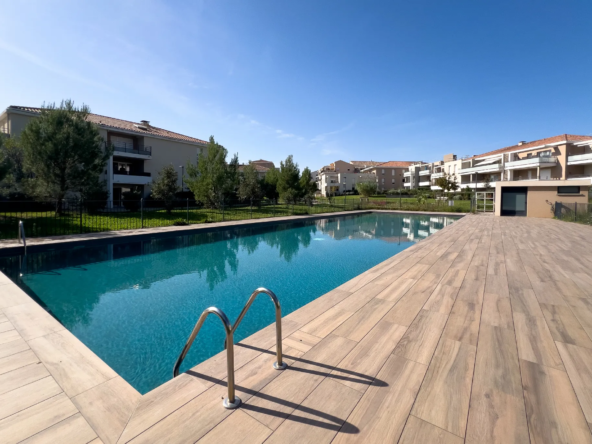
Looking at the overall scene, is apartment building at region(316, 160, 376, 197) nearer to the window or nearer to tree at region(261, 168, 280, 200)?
tree at region(261, 168, 280, 200)

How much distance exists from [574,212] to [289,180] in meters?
18.8

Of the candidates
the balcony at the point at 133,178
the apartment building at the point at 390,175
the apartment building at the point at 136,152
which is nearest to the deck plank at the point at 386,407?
the apartment building at the point at 136,152

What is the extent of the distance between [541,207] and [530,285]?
760 inches

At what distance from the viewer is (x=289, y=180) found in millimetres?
24828

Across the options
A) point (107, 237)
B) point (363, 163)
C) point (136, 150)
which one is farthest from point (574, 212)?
point (363, 163)

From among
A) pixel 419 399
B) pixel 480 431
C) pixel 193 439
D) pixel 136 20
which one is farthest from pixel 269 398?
pixel 136 20

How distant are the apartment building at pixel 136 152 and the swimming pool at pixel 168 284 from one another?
15001 millimetres

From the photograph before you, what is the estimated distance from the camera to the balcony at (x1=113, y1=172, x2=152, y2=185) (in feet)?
72.9

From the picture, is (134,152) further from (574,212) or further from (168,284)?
(574,212)

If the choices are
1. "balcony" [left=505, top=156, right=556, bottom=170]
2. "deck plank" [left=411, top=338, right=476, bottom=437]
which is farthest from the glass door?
"deck plank" [left=411, top=338, right=476, bottom=437]

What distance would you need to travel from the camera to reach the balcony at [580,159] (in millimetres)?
29428

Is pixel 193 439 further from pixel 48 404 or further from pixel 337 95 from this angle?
pixel 337 95

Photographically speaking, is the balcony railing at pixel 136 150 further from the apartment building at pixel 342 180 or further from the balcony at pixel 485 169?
the balcony at pixel 485 169

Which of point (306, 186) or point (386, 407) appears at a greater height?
point (306, 186)
